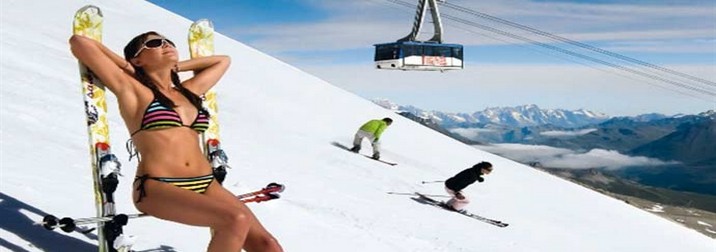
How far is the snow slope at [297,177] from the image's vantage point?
829cm

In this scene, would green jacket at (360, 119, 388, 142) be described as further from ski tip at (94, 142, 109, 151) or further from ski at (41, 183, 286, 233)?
ski tip at (94, 142, 109, 151)

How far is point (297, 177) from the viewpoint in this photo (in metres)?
16.0

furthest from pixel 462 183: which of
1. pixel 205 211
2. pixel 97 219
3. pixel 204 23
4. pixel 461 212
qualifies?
pixel 205 211

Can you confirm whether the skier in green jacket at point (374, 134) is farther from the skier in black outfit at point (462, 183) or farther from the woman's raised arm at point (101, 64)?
the woman's raised arm at point (101, 64)

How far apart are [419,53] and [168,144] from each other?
3508 centimetres

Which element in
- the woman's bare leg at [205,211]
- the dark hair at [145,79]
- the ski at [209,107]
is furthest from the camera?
the ski at [209,107]

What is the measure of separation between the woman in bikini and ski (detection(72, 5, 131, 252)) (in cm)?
71

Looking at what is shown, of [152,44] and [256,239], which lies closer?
[256,239]

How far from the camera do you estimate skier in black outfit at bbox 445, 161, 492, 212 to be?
17.6 metres

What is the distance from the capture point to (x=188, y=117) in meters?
5.48

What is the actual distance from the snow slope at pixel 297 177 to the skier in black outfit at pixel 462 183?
976mm

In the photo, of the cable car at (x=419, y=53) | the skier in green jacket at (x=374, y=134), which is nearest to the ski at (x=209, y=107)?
the skier in green jacket at (x=374, y=134)

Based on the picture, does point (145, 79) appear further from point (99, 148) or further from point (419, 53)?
point (419, 53)

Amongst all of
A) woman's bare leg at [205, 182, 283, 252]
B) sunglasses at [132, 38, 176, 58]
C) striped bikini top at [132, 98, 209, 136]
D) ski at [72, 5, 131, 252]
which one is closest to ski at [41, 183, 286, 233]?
ski at [72, 5, 131, 252]
